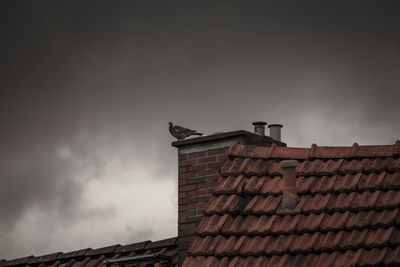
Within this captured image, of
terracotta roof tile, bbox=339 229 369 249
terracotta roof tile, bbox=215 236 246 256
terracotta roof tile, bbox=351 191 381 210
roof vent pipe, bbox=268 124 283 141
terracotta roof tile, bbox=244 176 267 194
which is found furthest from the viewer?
roof vent pipe, bbox=268 124 283 141

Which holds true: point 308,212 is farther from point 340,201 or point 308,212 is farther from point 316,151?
point 316,151

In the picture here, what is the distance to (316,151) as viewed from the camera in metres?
9.34

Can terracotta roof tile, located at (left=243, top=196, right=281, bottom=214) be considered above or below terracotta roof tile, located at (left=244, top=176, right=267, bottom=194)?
below

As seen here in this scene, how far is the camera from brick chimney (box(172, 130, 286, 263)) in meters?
9.63

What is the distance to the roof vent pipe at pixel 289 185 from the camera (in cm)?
860

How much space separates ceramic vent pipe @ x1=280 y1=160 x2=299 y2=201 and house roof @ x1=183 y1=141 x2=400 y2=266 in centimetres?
15

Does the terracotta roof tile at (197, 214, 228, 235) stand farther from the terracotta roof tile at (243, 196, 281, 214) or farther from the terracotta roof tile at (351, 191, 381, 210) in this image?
the terracotta roof tile at (351, 191, 381, 210)

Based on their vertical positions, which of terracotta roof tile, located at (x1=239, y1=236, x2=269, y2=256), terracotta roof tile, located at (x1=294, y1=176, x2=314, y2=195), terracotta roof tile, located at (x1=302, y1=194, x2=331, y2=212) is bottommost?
terracotta roof tile, located at (x1=239, y1=236, x2=269, y2=256)

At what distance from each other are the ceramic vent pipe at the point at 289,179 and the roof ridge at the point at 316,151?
715mm

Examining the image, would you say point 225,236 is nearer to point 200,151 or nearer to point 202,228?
point 202,228

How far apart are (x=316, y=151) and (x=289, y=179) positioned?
2.76 ft

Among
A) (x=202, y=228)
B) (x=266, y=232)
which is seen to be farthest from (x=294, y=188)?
(x=202, y=228)

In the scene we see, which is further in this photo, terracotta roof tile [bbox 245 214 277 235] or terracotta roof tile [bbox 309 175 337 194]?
terracotta roof tile [bbox 309 175 337 194]

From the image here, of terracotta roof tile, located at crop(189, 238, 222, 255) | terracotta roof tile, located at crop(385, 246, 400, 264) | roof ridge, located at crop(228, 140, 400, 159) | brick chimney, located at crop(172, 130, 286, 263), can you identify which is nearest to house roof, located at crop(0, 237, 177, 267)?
brick chimney, located at crop(172, 130, 286, 263)
